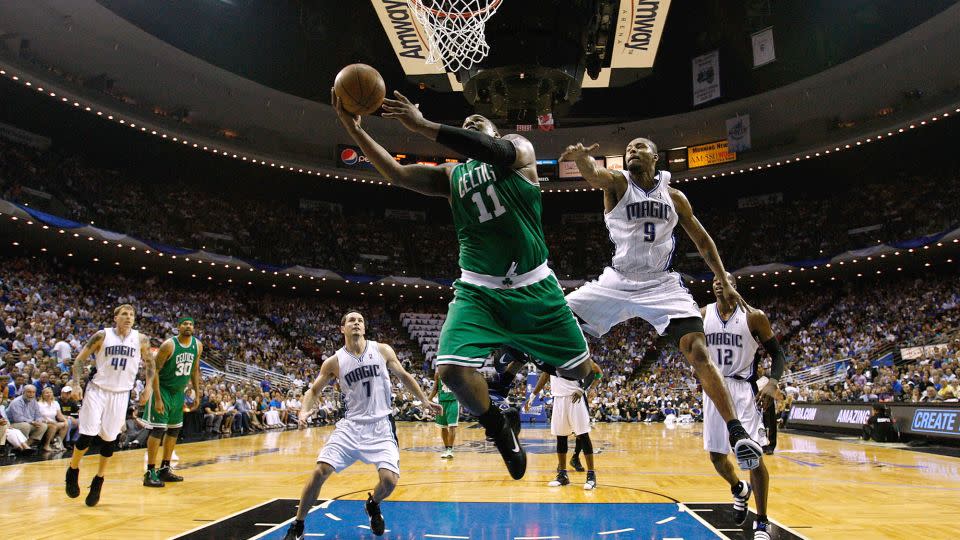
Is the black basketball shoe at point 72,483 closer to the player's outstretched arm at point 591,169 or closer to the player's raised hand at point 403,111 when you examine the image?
the player's raised hand at point 403,111

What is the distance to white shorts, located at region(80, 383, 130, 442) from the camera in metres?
7.15

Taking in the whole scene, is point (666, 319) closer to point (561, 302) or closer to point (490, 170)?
point (561, 302)

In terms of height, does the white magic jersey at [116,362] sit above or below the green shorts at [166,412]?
above

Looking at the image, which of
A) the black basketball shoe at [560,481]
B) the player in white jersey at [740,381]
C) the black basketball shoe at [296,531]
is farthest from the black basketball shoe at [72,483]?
the player in white jersey at [740,381]

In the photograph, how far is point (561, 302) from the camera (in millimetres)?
3822

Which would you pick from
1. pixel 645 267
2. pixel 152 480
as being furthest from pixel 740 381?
pixel 152 480

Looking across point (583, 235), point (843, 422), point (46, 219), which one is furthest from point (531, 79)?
point (583, 235)

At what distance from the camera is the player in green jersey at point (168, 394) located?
323 inches

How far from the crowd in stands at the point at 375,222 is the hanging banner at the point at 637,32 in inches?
632

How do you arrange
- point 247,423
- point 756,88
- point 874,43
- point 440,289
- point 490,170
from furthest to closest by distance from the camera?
1. point 440,289
2. point 756,88
3. point 874,43
4. point 247,423
5. point 490,170

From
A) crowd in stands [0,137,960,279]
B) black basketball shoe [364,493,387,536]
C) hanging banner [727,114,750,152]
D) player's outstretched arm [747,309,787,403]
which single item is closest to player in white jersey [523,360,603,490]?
player's outstretched arm [747,309,787,403]

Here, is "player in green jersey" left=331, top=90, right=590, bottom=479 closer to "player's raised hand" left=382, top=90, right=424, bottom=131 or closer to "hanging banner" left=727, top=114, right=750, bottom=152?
"player's raised hand" left=382, top=90, right=424, bottom=131

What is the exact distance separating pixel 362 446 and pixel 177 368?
4.13 metres

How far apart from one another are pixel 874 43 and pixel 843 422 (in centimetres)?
1759
